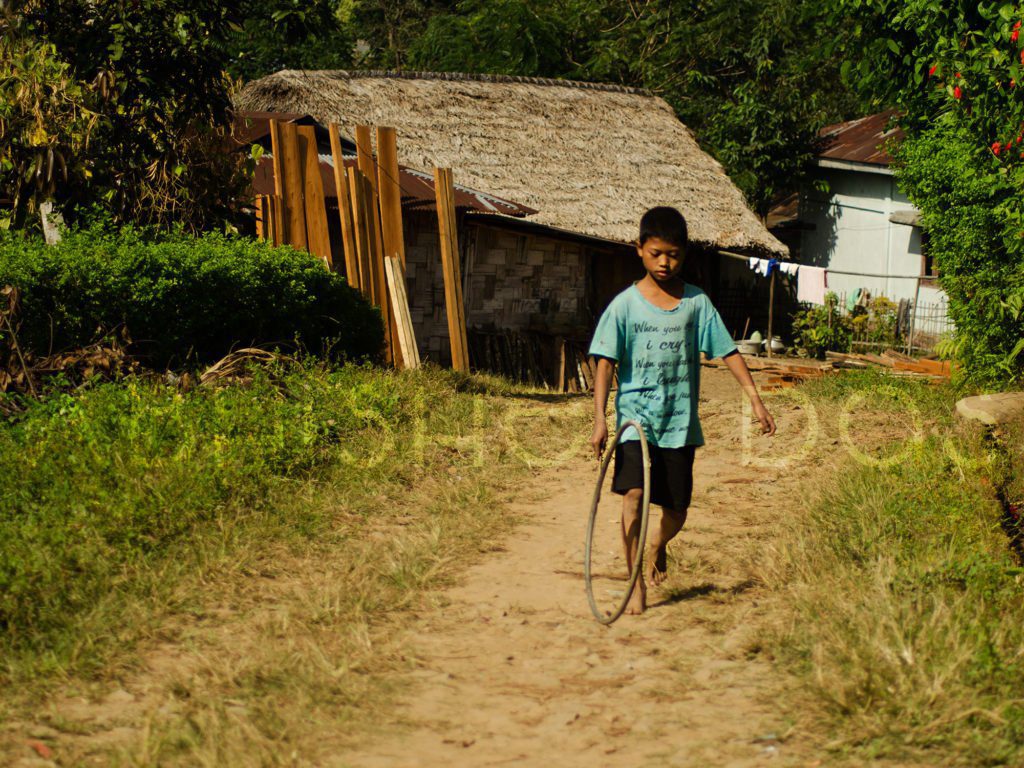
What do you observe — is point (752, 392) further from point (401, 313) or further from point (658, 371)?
point (401, 313)

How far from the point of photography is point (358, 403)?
838 cm

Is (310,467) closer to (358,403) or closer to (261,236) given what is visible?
(358,403)

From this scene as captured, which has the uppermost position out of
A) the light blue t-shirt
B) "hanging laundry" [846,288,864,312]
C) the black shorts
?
the light blue t-shirt

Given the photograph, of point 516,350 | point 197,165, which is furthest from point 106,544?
point 516,350

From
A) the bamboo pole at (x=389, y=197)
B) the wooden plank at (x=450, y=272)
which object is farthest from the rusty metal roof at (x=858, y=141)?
the bamboo pole at (x=389, y=197)

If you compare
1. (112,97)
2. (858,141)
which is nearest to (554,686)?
(112,97)

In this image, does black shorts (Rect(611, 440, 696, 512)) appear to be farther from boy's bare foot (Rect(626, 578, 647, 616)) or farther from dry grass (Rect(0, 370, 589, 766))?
dry grass (Rect(0, 370, 589, 766))

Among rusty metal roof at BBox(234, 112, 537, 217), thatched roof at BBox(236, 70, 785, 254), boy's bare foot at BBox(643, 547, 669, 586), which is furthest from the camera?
thatched roof at BBox(236, 70, 785, 254)

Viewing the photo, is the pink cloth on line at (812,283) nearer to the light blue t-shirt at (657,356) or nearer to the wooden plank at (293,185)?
the wooden plank at (293,185)

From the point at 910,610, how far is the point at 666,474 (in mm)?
1245

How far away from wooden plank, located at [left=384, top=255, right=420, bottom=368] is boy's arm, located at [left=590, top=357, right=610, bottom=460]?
601cm

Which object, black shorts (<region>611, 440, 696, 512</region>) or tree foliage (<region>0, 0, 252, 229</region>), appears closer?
black shorts (<region>611, 440, 696, 512</region>)

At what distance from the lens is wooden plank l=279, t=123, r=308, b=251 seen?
1101 cm

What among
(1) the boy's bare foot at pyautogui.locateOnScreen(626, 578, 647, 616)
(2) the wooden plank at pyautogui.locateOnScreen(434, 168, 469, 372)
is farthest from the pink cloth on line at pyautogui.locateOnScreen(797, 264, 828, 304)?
(1) the boy's bare foot at pyautogui.locateOnScreen(626, 578, 647, 616)
